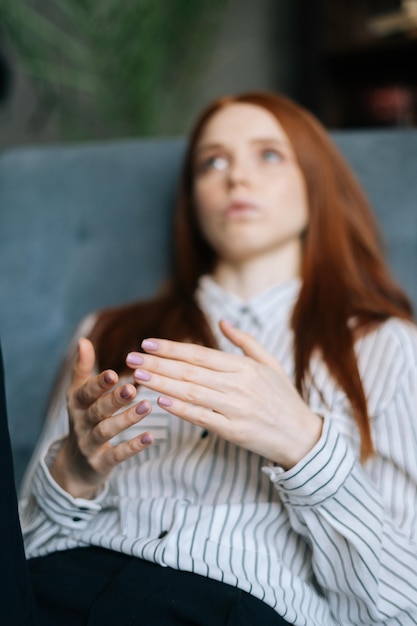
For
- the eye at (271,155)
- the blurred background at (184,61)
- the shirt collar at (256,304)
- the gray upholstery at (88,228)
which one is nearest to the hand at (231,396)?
the shirt collar at (256,304)

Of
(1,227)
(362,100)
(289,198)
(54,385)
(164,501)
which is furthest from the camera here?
(362,100)

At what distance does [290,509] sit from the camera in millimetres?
871

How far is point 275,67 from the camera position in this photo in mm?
2889

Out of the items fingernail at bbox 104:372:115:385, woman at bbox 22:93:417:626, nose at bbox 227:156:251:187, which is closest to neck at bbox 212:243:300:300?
woman at bbox 22:93:417:626

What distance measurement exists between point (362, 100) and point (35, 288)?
145 centimetres

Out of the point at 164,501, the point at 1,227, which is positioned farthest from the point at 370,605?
the point at 1,227

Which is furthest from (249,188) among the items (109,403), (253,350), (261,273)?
(109,403)

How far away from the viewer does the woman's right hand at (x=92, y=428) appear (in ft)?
2.60

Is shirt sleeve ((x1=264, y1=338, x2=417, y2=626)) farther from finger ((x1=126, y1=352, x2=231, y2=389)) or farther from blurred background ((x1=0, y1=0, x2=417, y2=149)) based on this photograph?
blurred background ((x1=0, y1=0, x2=417, y2=149))

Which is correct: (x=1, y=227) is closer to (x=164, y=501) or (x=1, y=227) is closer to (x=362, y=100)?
(x=164, y=501)

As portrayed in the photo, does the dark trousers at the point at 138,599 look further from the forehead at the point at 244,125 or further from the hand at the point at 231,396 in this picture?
the forehead at the point at 244,125

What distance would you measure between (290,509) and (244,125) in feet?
2.23

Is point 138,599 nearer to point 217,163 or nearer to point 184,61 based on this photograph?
point 217,163

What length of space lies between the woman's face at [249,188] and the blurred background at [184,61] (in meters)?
0.89
